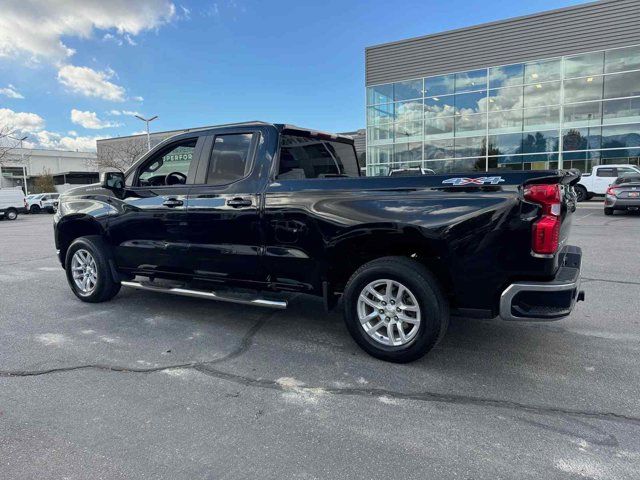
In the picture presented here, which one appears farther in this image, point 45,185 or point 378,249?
point 45,185

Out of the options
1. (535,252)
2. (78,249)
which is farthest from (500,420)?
(78,249)

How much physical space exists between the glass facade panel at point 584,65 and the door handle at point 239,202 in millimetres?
27352

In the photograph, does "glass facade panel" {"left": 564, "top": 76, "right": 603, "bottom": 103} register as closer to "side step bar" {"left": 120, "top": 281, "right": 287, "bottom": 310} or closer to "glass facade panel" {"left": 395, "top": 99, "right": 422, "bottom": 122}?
"glass facade panel" {"left": 395, "top": 99, "right": 422, "bottom": 122}

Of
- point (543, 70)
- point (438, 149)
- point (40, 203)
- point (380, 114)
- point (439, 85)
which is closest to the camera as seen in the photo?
point (543, 70)

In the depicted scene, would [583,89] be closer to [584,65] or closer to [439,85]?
[584,65]

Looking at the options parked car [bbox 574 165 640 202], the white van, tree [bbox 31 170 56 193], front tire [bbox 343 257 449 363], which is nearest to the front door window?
front tire [bbox 343 257 449 363]

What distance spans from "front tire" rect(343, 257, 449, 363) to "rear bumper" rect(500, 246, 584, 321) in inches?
18.5

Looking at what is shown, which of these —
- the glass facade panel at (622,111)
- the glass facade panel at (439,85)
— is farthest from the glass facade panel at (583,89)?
the glass facade panel at (439,85)

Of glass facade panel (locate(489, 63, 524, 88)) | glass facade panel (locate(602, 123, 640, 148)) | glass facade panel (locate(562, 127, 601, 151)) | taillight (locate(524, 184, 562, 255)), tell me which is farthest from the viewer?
glass facade panel (locate(489, 63, 524, 88))

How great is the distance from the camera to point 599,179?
842 inches

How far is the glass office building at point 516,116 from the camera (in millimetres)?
24938

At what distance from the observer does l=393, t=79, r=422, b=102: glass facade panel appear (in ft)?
98.1

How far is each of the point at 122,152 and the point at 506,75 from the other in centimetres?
4230

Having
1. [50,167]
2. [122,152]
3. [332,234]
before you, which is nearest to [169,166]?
[332,234]
